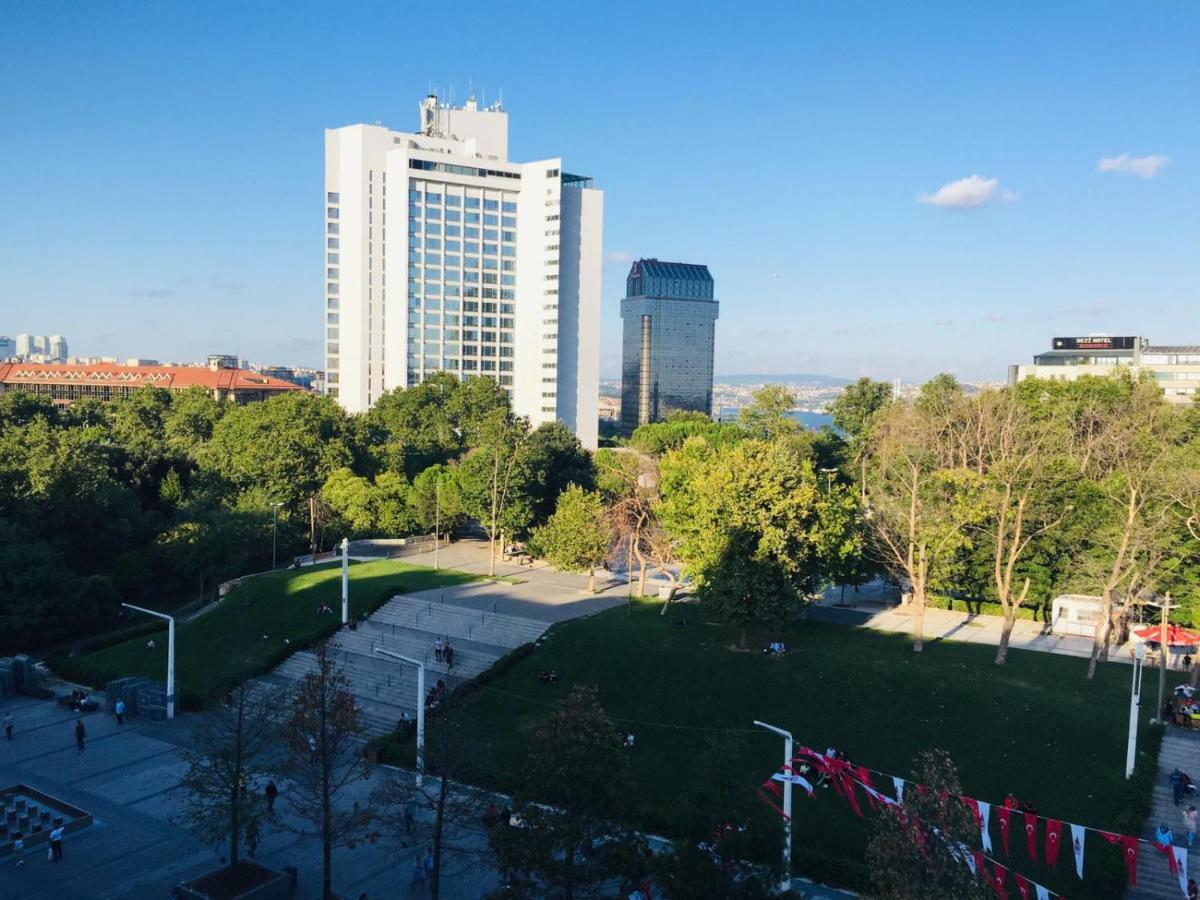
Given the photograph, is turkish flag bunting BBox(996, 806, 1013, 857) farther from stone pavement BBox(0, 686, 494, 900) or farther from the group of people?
the group of people

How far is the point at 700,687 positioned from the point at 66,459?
40870 millimetres

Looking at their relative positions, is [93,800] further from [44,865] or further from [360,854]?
[360,854]

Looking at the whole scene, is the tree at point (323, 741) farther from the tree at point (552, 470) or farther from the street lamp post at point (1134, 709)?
the tree at point (552, 470)

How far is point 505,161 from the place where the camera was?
12606 centimetres

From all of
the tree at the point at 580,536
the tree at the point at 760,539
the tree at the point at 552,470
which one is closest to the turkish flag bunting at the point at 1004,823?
the tree at the point at 760,539

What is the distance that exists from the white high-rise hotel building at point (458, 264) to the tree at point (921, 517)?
72733 mm

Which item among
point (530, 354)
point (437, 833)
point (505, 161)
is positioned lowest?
point (437, 833)

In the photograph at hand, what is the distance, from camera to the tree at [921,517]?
1533 inches

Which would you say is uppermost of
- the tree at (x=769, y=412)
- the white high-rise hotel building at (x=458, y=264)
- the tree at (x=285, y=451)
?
the white high-rise hotel building at (x=458, y=264)

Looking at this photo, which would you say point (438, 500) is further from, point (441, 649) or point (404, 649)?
point (441, 649)

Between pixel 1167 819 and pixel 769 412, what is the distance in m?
58.2

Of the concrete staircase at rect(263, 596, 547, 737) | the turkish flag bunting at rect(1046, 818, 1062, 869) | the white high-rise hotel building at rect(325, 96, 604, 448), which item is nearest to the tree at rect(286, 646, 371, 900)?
the concrete staircase at rect(263, 596, 547, 737)

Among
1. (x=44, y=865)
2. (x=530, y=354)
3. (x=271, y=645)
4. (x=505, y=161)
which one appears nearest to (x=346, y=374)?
(x=530, y=354)

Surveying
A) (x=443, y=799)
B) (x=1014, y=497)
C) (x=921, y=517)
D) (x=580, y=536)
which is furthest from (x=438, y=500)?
(x=443, y=799)
